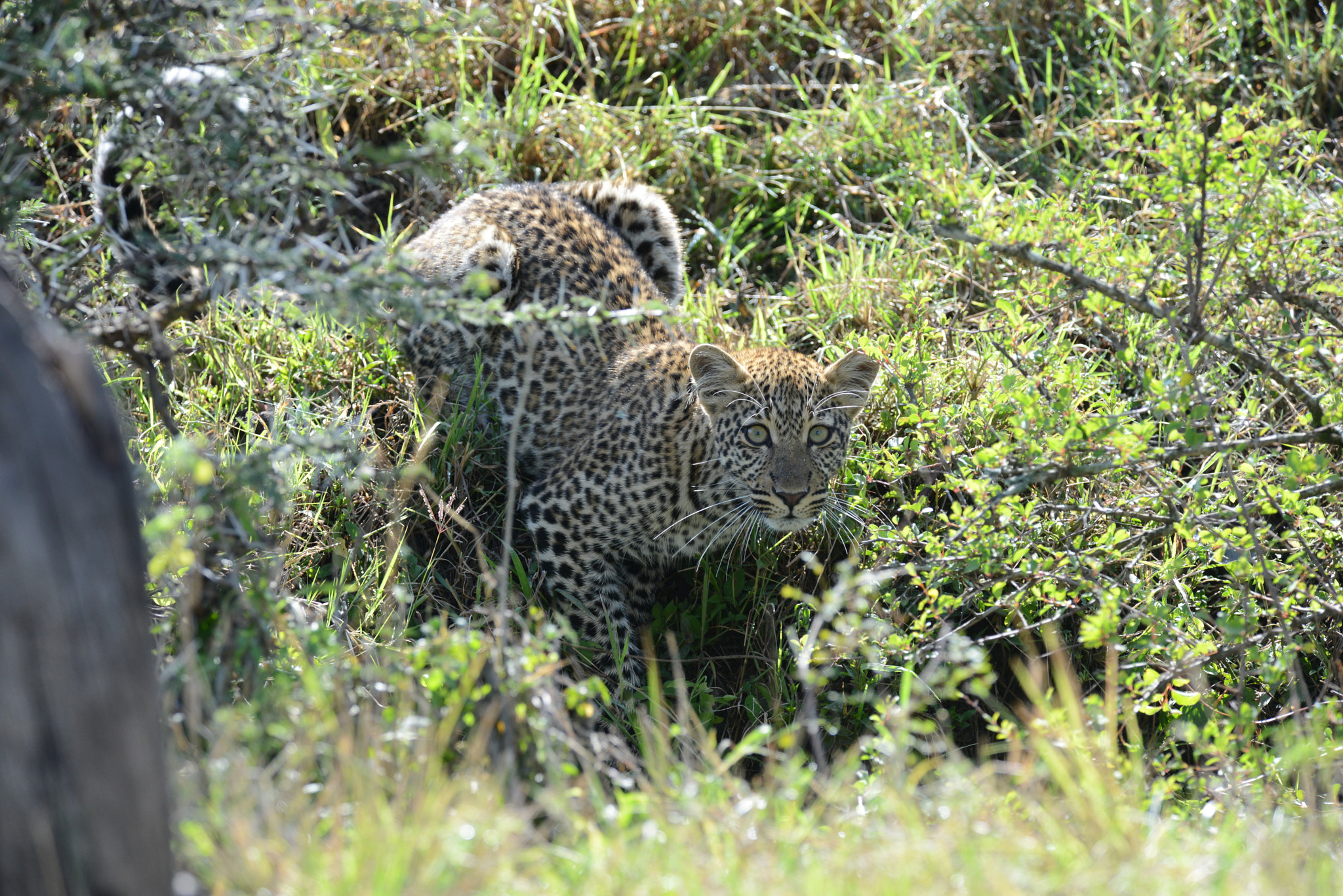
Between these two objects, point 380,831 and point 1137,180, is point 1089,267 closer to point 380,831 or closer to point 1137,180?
point 1137,180

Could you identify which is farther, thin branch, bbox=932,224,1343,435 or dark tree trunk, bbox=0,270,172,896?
thin branch, bbox=932,224,1343,435

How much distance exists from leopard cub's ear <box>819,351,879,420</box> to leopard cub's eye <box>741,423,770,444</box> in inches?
10.8

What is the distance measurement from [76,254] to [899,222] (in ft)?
15.2

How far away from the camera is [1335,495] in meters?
4.65

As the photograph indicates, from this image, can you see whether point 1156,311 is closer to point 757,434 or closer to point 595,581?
point 757,434

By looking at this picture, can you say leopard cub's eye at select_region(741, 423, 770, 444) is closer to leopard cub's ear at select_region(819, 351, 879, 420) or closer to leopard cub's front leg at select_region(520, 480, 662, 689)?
leopard cub's ear at select_region(819, 351, 879, 420)

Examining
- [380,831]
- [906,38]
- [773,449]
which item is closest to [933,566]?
[773,449]

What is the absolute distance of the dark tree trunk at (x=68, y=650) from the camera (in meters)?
2.07

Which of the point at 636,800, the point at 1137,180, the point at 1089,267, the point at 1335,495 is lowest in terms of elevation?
the point at 1335,495

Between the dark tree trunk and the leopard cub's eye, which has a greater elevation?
the dark tree trunk

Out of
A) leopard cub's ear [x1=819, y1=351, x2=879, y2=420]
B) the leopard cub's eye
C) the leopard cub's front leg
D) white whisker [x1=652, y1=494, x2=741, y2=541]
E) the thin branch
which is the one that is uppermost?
the thin branch

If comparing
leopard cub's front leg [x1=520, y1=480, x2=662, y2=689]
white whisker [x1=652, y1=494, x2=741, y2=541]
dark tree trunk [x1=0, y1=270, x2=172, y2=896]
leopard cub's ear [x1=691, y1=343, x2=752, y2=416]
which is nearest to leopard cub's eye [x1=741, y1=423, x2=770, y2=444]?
leopard cub's ear [x1=691, y1=343, x2=752, y2=416]

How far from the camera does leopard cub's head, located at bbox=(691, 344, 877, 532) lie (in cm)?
484

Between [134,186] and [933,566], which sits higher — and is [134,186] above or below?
above
